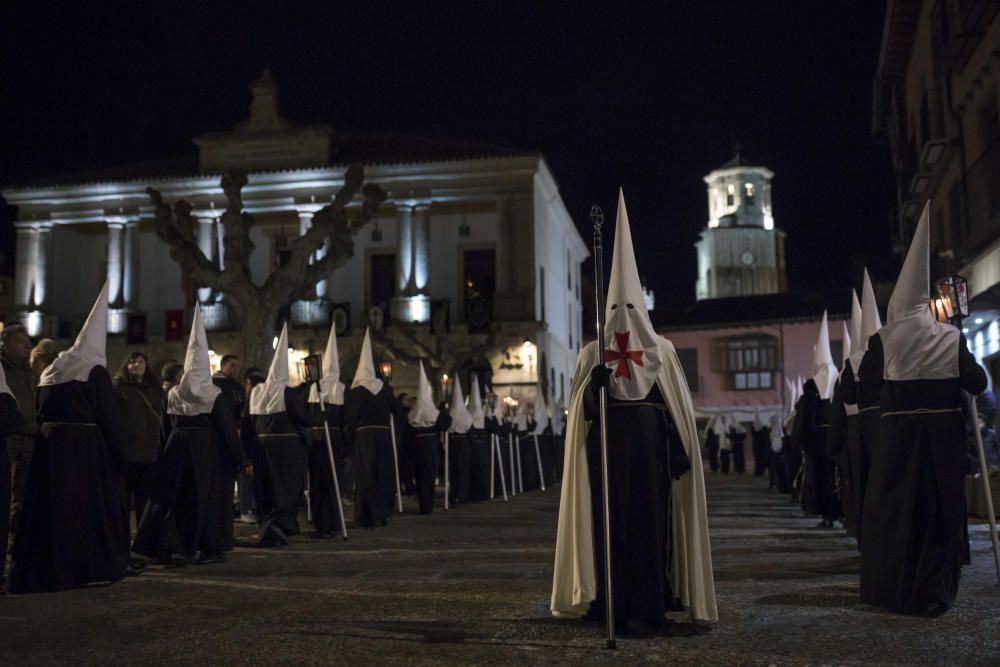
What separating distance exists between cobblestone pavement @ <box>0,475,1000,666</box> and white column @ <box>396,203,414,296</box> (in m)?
28.9

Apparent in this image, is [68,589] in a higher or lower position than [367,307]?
lower

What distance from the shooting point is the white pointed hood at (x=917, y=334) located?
6738 mm

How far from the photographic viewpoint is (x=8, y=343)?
8180 millimetres

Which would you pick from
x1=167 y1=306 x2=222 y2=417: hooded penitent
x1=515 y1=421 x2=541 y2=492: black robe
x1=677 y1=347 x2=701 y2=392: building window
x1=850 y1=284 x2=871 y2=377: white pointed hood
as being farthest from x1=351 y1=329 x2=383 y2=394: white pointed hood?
x1=677 y1=347 x2=701 y2=392: building window

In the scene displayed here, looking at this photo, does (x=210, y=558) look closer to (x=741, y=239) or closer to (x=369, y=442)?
(x=369, y=442)

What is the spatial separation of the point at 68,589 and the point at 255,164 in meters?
34.8

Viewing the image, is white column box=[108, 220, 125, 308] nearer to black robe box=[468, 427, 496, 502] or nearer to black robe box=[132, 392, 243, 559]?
black robe box=[468, 427, 496, 502]

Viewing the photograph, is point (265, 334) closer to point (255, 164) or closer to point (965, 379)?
point (965, 379)

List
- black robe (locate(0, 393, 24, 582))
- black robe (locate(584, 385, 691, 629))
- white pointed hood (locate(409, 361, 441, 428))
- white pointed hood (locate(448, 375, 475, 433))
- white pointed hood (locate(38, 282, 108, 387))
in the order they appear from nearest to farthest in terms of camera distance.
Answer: black robe (locate(584, 385, 691, 629)) → black robe (locate(0, 393, 24, 582)) → white pointed hood (locate(38, 282, 108, 387)) → white pointed hood (locate(409, 361, 441, 428)) → white pointed hood (locate(448, 375, 475, 433))

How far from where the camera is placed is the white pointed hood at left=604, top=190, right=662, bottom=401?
5.98 m

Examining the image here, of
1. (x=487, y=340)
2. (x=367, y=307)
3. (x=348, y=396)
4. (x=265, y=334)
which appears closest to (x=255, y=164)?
(x=367, y=307)

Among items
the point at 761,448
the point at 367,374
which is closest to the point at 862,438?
the point at 367,374

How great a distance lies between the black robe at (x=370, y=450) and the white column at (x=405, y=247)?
81.0ft

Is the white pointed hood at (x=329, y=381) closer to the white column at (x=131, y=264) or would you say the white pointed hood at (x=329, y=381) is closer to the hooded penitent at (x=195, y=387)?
the hooded penitent at (x=195, y=387)
